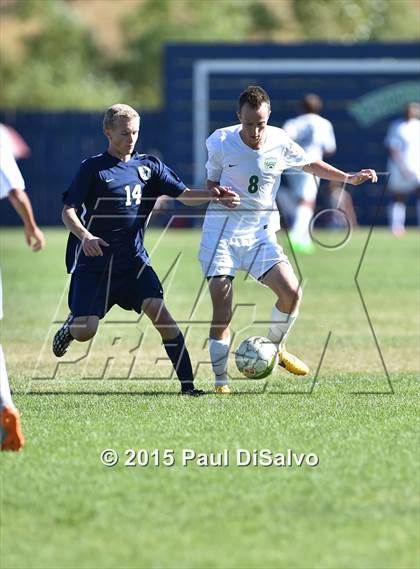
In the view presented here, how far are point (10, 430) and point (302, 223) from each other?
49.7 ft

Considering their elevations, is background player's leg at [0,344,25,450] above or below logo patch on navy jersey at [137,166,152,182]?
below

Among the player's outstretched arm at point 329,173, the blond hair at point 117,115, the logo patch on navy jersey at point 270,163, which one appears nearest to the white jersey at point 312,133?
the player's outstretched arm at point 329,173

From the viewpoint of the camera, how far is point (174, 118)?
31.3 m

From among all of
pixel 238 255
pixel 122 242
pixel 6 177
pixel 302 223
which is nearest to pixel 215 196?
pixel 238 255

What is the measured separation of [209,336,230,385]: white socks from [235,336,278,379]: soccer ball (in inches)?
3.7

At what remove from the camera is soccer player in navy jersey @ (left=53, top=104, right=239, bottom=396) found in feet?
27.9

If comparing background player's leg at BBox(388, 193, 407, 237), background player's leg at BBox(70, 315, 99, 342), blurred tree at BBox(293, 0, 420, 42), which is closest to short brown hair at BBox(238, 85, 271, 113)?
background player's leg at BBox(70, 315, 99, 342)

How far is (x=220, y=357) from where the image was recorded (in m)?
8.85

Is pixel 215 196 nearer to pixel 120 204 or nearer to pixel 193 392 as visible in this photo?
pixel 120 204

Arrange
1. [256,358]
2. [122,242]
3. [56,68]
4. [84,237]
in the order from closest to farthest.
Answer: [84,237] < [122,242] < [256,358] < [56,68]

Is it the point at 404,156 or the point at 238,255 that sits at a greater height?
the point at 238,255

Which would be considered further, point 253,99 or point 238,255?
point 238,255

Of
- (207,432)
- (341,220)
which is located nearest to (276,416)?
(207,432)

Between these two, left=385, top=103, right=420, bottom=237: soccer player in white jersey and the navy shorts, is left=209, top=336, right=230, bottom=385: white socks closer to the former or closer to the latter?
the navy shorts
